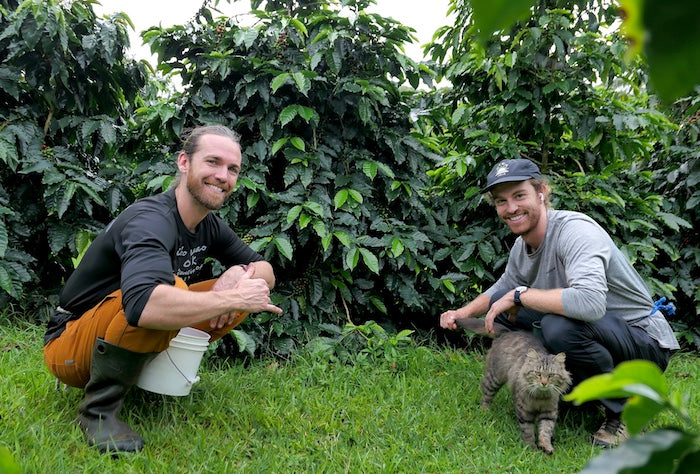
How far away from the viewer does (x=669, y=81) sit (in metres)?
0.26

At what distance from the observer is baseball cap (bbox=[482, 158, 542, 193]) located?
9.84 feet

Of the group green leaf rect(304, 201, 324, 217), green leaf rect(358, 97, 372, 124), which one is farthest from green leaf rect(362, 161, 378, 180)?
green leaf rect(304, 201, 324, 217)

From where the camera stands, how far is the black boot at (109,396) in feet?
7.91

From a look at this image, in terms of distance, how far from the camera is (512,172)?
3.02 meters

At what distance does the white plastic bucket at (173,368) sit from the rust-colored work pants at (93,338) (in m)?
0.13

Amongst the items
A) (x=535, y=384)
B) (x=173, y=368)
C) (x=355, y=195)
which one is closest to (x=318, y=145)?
(x=355, y=195)

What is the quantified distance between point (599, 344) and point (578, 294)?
0.34m

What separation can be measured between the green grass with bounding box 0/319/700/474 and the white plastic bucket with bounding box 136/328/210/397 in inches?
6.4

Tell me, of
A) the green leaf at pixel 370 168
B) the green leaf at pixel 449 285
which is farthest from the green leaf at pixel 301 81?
the green leaf at pixel 449 285

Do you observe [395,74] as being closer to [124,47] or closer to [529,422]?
A: [124,47]

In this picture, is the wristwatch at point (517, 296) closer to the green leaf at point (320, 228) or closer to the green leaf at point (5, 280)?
the green leaf at point (320, 228)

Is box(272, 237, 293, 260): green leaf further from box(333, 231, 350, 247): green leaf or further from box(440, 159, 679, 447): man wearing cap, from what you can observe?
box(440, 159, 679, 447): man wearing cap

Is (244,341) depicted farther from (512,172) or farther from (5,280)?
(512,172)

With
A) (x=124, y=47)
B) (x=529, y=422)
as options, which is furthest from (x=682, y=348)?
(x=124, y=47)
